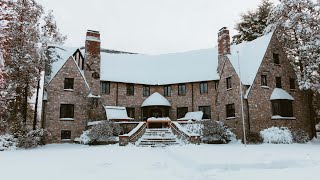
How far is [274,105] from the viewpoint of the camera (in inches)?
986

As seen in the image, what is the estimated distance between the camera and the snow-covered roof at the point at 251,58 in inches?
982

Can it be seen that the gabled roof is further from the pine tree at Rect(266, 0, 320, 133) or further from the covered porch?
the pine tree at Rect(266, 0, 320, 133)

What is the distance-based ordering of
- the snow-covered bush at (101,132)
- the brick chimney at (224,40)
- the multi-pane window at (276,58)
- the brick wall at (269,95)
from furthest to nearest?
the brick chimney at (224,40), the multi-pane window at (276,58), the brick wall at (269,95), the snow-covered bush at (101,132)

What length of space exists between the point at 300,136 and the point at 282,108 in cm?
310

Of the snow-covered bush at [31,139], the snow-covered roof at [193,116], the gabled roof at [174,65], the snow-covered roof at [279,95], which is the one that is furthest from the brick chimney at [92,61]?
the snow-covered roof at [279,95]

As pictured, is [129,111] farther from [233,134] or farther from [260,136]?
[260,136]

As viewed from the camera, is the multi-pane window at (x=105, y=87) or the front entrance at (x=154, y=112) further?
the front entrance at (x=154, y=112)

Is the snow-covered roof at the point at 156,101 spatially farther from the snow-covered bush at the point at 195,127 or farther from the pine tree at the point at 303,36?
the pine tree at the point at 303,36

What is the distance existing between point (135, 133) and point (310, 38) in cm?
1937

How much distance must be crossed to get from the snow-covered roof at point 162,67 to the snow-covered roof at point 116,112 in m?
3.27

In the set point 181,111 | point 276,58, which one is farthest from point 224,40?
point 181,111

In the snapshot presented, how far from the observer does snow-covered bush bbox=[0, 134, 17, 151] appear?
19266mm

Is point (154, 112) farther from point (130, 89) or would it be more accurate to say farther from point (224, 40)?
point (224, 40)

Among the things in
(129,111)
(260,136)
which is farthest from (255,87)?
(129,111)
